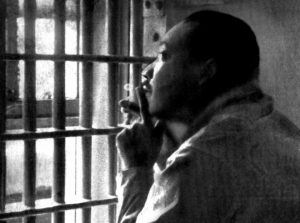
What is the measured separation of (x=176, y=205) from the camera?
1.13 m

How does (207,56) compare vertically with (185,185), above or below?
above

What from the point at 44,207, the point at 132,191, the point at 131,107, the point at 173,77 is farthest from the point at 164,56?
the point at 44,207

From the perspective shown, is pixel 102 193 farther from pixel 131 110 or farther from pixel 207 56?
pixel 207 56

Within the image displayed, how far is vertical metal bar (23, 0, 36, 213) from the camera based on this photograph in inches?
59.0

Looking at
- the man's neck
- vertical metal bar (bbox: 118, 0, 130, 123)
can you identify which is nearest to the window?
vertical metal bar (bbox: 118, 0, 130, 123)

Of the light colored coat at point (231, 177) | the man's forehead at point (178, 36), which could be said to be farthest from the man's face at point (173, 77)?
the light colored coat at point (231, 177)

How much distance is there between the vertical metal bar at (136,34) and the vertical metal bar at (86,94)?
0.16 metres

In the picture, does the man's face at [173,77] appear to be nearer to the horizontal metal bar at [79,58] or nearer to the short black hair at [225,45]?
the short black hair at [225,45]

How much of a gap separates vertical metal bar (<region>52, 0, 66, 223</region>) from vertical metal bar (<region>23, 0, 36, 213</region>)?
0.23 feet

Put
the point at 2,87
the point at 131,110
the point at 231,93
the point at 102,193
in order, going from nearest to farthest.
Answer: the point at 231,93 < the point at 2,87 < the point at 131,110 < the point at 102,193

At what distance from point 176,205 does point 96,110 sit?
78cm

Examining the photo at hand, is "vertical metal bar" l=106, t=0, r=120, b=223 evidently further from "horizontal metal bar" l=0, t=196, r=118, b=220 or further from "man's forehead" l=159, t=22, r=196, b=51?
"man's forehead" l=159, t=22, r=196, b=51

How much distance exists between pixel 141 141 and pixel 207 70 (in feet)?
1.15

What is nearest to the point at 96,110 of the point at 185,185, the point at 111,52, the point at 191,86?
the point at 111,52
